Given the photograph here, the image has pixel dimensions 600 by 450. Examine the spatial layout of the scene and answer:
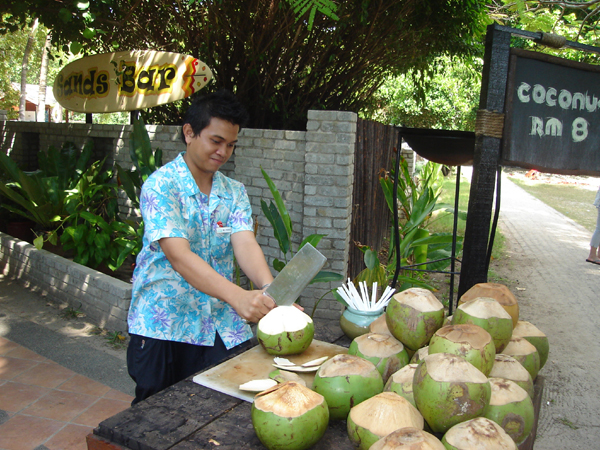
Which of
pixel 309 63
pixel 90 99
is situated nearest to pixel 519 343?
pixel 309 63

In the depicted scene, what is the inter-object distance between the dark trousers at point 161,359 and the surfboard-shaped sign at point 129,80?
10.6 feet

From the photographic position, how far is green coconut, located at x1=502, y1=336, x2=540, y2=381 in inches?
57.8

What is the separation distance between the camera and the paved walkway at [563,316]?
3170 mm

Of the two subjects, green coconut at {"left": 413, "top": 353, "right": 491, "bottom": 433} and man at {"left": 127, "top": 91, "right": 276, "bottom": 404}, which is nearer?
green coconut at {"left": 413, "top": 353, "right": 491, "bottom": 433}

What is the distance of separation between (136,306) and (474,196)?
1431mm

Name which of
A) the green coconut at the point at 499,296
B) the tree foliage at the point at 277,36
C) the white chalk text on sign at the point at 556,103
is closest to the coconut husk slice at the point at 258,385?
the green coconut at the point at 499,296

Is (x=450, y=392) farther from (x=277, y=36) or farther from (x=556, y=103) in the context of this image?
(x=277, y=36)

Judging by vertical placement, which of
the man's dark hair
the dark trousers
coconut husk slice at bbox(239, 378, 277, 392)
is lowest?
the dark trousers

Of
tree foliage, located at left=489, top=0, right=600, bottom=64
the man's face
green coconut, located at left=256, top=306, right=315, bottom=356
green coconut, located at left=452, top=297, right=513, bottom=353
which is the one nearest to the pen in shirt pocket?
the man's face

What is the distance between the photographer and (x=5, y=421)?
281 centimetres

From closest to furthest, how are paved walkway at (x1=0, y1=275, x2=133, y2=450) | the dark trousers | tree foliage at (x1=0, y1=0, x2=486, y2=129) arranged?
1. the dark trousers
2. paved walkway at (x1=0, y1=275, x2=133, y2=450)
3. tree foliage at (x1=0, y1=0, x2=486, y2=129)

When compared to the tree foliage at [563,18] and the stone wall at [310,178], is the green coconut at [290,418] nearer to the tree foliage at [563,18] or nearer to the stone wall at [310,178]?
the tree foliage at [563,18]

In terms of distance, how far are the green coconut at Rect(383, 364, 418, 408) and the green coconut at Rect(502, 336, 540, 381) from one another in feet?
1.23

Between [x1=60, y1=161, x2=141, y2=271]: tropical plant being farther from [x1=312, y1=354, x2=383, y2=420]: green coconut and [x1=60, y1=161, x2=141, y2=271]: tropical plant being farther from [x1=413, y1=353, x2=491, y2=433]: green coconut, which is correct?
[x1=413, y1=353, x2=491, y2=433]: green coconut
